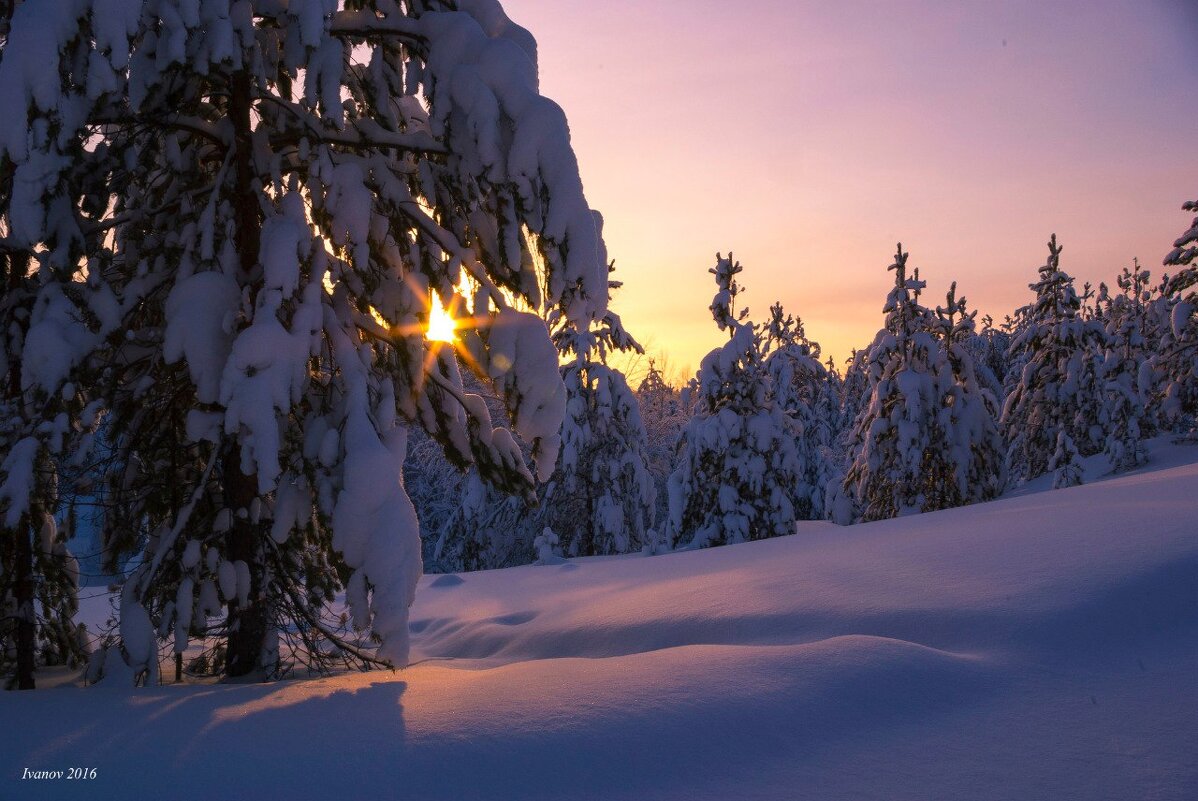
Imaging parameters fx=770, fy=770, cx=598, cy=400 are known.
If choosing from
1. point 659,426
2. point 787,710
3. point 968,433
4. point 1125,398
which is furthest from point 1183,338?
point 787,710

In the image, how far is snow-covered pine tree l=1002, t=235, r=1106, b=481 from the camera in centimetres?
2202

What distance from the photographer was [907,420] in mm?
14680

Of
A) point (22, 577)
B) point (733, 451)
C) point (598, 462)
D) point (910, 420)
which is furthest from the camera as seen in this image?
point (598, 462)

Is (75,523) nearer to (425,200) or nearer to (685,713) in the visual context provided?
(425,200)

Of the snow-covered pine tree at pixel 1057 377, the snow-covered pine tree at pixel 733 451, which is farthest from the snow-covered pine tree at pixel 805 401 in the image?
the snow-covered pine tree at pixel 733 451

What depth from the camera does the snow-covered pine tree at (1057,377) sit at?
72.2 ft

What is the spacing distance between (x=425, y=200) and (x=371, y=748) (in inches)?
146

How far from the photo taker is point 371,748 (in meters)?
2.74

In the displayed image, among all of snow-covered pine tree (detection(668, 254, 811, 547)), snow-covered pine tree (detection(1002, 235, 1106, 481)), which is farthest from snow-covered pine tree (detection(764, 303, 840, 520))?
snow-covered pine tree (detection(668, 254, 811, 547))

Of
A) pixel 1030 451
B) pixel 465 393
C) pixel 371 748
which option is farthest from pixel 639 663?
pixel 1030 451

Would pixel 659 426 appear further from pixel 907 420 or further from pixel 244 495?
pixel 244 495

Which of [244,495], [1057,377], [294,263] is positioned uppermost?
[1057,377]

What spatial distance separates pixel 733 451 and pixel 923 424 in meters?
3.87

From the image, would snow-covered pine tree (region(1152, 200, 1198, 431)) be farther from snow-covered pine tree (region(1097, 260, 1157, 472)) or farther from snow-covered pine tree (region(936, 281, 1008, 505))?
snow-covered pine tree (region(936, 281, 1008, 505))
